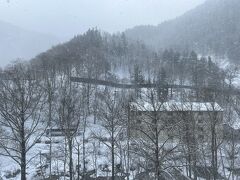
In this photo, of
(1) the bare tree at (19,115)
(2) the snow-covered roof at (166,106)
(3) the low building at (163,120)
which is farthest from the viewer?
(1) the bare tree at (19,115)

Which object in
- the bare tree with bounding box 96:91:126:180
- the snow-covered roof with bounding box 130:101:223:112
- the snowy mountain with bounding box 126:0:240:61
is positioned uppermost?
the snowy mountain with bounding box 126:0:240:61

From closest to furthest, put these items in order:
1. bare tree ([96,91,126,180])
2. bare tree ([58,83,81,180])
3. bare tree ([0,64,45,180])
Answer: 1. bare tree ([0,64,45,180])
2. bare tree ([58,83,81,180])
3. bare tree ([96,91,126,180])

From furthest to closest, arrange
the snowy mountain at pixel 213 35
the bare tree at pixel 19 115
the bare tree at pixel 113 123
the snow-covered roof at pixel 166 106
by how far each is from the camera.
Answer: the snowy mountain at pixel 213 35
the bare tree at pixel 113 123
the bare tree at pixel 19 115
the snow-covered roof at pixel 166 106

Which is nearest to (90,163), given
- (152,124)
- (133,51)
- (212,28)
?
(152,124)

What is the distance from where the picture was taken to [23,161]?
17.3 metres

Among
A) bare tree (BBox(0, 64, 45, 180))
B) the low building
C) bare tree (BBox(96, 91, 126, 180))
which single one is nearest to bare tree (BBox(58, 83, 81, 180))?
bare tree (BBox(0, 64, 45, 180))

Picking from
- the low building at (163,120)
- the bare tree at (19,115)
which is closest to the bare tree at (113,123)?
the low building at (163,120)

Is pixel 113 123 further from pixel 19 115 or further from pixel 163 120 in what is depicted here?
pixel 163 120

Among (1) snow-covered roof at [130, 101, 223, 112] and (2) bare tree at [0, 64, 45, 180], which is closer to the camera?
(1) snow-covered roof at [130, 101, 223, 112]

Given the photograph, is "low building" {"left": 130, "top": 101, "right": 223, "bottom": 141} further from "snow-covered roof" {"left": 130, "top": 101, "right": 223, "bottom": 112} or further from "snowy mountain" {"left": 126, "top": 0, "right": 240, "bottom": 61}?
"snowy mountain" {"left": 126, "top": 0, "right": 240, "bottom": 61}

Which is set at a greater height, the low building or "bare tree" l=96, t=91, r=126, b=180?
the low building

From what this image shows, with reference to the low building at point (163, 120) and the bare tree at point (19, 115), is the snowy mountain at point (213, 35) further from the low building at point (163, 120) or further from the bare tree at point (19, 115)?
the bare tree at point (19, 115)

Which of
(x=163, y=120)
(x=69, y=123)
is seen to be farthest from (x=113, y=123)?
(x=163, y=120)

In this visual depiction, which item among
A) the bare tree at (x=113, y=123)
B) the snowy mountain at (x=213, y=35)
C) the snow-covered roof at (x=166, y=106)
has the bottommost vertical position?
the bare tree at (x=113, y=123)
